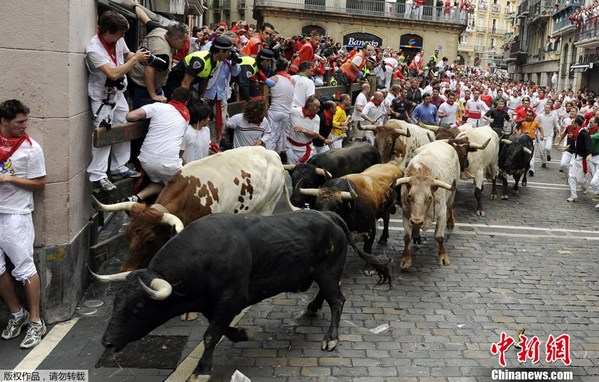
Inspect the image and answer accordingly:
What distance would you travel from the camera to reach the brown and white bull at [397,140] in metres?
12.1

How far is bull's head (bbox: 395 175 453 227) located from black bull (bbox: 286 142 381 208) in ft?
4.13

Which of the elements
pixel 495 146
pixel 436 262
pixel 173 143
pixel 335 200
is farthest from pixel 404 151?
pixel 173 143

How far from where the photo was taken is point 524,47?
6838 cm

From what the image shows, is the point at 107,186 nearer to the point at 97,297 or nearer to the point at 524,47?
the point at 97,297

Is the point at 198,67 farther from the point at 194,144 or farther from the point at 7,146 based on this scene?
the point at 7,146

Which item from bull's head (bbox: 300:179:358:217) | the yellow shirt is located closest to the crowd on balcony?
the yellow shirt

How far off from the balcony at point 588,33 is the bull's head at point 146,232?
130 ft

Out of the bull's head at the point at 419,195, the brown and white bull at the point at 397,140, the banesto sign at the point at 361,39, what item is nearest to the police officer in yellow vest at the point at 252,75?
the brown and white bull at the point at 397,140

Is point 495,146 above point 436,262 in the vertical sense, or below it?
above

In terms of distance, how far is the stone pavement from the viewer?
18.2ft

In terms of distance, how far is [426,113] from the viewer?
15719 millimetres

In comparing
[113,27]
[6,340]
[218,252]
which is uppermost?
[113,27]

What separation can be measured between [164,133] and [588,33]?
41399 millimetres

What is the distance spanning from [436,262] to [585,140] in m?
7.58
